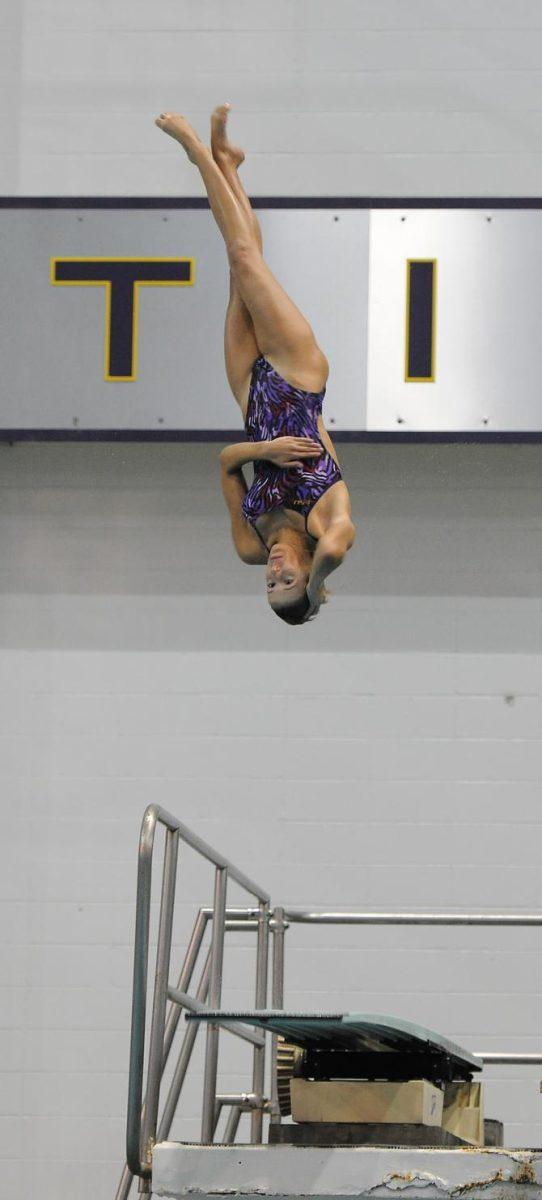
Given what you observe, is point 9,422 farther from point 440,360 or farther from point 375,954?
point 375,954

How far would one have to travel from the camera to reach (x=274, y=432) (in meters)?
5.01

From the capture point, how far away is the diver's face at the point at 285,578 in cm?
475

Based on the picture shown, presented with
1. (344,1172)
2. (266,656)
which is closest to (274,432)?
(344,1172)

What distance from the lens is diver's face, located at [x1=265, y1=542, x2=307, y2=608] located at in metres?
4.75

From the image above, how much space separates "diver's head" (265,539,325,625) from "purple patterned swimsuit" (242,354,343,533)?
129 mm

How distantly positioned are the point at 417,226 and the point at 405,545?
1.52 metres
